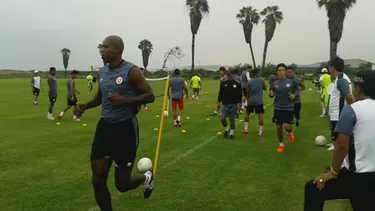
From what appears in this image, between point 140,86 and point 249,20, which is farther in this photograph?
point 249,20

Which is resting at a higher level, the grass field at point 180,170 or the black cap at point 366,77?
the black cap at point 366,77

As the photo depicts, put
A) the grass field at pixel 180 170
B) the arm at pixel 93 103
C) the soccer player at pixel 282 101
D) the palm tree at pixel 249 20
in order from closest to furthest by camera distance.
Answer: the arm at pixel 93 103 < the grass field at pixel 180 170 < the soccer player at pixel 282 101 < the palm tree at pixel 249 20

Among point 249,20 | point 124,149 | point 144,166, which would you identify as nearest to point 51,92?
point 144,166

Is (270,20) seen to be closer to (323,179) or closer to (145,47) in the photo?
(145,47)

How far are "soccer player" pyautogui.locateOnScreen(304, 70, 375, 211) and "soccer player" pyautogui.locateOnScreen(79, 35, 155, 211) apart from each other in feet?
7.07

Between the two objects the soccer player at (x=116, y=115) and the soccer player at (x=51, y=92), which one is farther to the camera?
the soccer player at (x=51, y=92)

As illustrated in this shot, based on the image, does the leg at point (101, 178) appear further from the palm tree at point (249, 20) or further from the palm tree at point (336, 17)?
the palm tree at point (249, 20)

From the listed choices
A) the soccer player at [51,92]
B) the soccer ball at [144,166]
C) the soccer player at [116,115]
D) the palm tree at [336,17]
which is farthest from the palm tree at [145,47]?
the soccer player at [116,115]

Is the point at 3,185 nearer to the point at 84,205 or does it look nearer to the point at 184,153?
the point at 84,205

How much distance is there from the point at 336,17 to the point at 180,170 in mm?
38279

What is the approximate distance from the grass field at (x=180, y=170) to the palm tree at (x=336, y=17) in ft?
99.5

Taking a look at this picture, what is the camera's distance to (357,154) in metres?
3.41

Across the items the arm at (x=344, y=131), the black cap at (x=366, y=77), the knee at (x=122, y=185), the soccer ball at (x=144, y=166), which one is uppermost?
the black cap at (x=366, y=77)

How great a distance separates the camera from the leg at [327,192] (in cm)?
352
